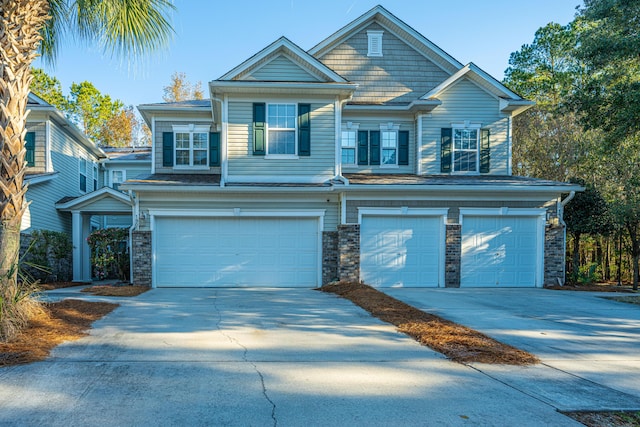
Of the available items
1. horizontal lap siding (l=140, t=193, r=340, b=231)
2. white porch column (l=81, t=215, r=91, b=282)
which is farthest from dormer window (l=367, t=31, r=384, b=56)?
white porch column (l=81, t=215, r=91, b=282)

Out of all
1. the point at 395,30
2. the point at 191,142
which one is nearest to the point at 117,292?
the point at 191,142

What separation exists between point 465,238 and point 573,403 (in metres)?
9.71

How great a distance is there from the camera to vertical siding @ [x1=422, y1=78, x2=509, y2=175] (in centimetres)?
1560

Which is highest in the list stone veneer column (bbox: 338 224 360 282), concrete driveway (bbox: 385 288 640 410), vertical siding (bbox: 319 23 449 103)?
vertical siding (bbox: 319 23 449 103)

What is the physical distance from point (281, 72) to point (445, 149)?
592 cm

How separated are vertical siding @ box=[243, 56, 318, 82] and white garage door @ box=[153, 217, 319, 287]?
414 cm

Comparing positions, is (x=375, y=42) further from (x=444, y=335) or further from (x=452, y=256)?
(x=444, y=335)

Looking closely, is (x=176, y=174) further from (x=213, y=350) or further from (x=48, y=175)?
(x=213, y=350)

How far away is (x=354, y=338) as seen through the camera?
6836 millimetres

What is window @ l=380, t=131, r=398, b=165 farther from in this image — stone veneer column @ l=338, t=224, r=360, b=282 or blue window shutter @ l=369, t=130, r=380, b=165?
stone veneer column @ l=338, t=224, r=360, b=282

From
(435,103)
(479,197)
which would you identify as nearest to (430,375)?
(479,197)

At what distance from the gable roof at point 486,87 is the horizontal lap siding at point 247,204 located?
4.93 m

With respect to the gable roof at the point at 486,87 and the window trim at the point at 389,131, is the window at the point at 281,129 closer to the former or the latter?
the window trim at the point at 389,131

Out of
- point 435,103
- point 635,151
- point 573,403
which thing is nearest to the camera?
point 573,403
